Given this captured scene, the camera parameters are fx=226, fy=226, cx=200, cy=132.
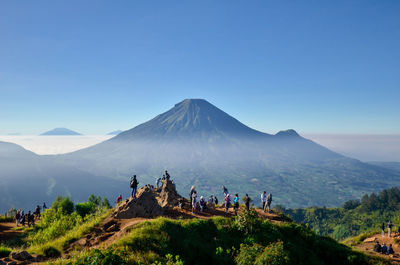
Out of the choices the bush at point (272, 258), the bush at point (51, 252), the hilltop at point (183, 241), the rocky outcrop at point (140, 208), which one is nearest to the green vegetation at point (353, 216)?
the hilltop at point (183, 241)

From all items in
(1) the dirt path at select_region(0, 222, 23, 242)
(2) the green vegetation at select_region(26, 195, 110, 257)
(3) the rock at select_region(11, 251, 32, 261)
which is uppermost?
(3) the rock at select_region(11, 251, 32, 261)

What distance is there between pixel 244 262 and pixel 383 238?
1196 inches

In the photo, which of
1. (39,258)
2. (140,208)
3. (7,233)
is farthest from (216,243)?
(7,233)

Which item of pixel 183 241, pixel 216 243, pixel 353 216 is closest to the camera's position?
pixel 183 241

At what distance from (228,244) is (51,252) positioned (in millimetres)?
11393

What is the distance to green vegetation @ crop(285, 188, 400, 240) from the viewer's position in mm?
95975

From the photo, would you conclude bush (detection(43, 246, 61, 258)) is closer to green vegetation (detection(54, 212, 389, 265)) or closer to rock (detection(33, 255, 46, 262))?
rock (detection(33, 255, 46, 262))

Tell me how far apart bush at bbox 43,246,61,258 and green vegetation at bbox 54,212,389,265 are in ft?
12.2

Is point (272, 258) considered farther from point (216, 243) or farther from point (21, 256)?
point (21, 256)

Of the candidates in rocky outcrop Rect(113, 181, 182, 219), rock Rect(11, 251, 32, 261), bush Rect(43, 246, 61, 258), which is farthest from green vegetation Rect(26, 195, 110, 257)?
rocky outcrop Rect(113, 181, 182, 219)

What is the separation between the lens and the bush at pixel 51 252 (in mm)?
13846

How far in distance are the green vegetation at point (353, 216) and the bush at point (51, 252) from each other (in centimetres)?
10025

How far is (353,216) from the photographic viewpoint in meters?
113

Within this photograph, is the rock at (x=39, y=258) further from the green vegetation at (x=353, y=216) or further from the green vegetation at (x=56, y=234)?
the green vegetation at (x=353, y=216)
